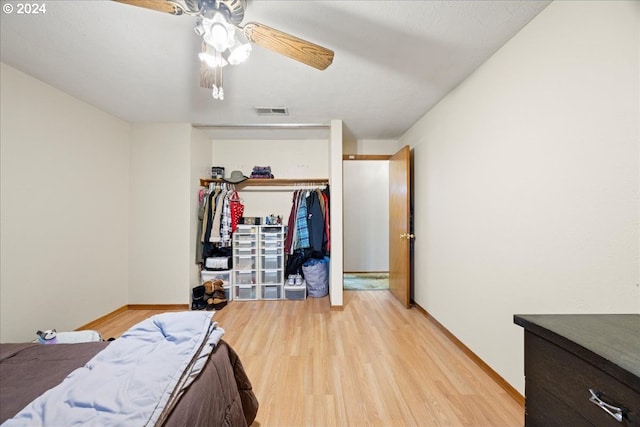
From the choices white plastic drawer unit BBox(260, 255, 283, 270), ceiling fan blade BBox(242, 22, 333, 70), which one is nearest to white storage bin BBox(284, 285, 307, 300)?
white plastic drawer unit BBox(260, 255, 283, 270)

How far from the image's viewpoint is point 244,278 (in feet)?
10.5

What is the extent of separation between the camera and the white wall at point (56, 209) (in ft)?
5.87

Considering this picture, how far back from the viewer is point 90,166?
2400mm

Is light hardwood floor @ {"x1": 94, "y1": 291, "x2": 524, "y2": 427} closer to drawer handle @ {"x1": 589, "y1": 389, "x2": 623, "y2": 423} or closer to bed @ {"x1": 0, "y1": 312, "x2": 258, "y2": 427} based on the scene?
bed @ {"x1": 0, "y1": 312, "x2": 258, "y2": 427}

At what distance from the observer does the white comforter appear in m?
0.68

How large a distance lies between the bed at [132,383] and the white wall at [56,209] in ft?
3.22

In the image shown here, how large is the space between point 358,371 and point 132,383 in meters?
1.46

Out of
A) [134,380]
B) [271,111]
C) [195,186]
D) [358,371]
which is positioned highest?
[271,111]

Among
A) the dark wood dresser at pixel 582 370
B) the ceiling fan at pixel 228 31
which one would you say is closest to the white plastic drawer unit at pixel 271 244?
the ceiling fan at pixel 228 31

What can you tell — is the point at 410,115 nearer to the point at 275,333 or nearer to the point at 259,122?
the point at 259,122

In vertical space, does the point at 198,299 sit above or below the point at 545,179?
below

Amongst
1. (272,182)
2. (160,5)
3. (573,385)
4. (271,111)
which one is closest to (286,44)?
(160,5)

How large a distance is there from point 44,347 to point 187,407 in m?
1.10

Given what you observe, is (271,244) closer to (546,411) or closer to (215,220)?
(215,220)
